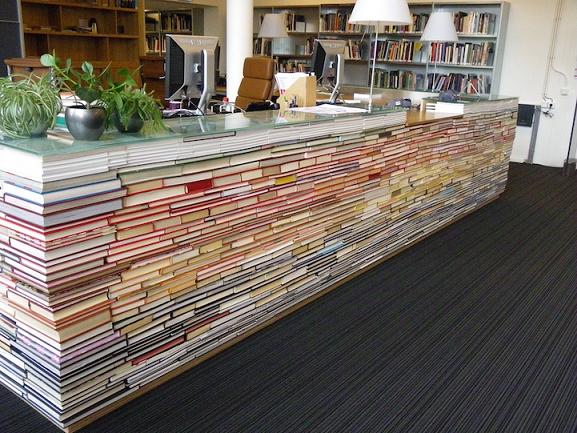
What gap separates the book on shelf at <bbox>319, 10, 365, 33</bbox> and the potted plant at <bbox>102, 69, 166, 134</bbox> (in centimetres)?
673

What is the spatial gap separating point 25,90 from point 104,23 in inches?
258

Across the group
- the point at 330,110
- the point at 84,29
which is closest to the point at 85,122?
the point at 330,110

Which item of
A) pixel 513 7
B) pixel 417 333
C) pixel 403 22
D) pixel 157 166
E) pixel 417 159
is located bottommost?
pixel 417 333

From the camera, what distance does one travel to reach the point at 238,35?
19.3 feet

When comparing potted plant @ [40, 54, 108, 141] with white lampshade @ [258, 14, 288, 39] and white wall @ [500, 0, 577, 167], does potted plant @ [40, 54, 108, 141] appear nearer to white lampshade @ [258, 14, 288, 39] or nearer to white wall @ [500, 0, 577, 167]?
white lampshade @ [258, 14, 288, 39]

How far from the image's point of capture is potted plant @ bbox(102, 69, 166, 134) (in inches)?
82.7

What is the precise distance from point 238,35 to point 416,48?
3.16 metres

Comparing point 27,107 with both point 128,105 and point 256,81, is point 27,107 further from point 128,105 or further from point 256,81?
→ point 256,81

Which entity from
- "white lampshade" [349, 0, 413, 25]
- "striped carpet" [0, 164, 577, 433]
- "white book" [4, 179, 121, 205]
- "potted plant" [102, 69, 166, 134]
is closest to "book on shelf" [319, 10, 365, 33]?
"white lampshade" [349, 0, 413, 25]

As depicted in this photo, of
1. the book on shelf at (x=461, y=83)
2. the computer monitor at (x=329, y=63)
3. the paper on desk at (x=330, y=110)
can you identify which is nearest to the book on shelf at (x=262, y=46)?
the book on shelf at (x=461, y=83)

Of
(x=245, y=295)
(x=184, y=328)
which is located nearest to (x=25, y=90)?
(x=184, y=328)

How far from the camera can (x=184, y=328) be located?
7.92 feet

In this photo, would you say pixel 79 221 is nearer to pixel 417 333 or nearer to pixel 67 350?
pixel 67 350

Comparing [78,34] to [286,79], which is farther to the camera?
[78,34]
